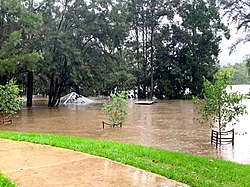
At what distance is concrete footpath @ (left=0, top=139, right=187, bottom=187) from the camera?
168 inches

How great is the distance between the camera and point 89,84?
95.1 ft

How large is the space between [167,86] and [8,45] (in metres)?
21.1

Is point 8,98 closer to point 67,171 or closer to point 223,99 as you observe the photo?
point 223,99

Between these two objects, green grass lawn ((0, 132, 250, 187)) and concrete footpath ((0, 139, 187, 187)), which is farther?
green grass lawn ((0, 132, 250, 187))

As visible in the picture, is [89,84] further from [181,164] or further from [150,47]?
[181,164]

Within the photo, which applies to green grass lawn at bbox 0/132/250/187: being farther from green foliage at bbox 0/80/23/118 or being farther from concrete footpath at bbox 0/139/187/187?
green foliage at bbox 0/80/23/118

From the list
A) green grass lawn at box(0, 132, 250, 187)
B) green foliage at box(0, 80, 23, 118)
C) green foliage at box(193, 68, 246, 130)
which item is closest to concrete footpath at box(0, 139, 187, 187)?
green grass lawn at box(0, 132, 250, 187)

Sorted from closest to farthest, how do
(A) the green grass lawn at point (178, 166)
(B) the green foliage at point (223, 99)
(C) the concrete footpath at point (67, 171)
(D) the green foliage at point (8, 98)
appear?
(C) the concrete footpath at point (67, 171), (A) the green grass lawn at point (178, 166), (B) the green foliage at point (223, 99), (D) the green foliage at point (8, 98)

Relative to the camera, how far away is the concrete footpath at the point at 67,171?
14.0 feet

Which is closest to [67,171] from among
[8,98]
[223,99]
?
[223,99]

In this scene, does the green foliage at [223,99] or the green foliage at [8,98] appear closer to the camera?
the green foliage at [223,99]

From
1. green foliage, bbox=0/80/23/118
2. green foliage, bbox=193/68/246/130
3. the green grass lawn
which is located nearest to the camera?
the green grass lawn

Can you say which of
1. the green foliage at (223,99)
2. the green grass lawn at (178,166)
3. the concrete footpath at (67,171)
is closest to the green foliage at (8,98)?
the green foliage at (223,99)

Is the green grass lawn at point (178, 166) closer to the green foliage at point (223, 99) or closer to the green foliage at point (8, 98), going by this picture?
the green foliage at point (223, 99)
